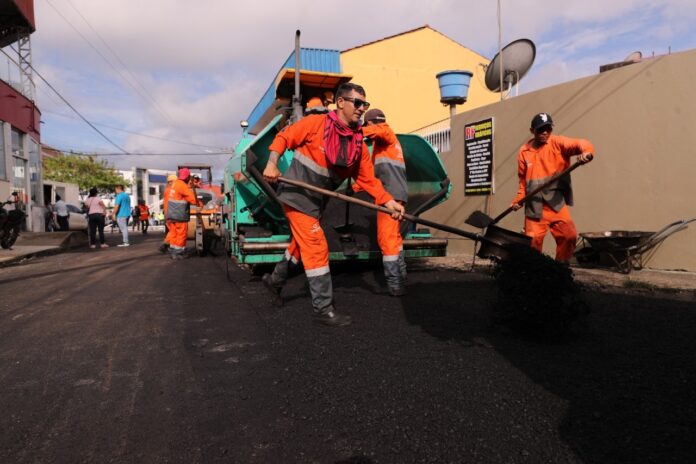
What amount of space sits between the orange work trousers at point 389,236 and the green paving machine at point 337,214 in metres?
0.72

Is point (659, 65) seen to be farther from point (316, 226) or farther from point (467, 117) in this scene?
point (316, 226)

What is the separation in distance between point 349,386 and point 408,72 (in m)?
18.5

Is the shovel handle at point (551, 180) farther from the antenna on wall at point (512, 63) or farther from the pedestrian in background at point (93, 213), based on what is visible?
the pedestrian in background at point (93, 213)

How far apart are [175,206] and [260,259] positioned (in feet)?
12.5

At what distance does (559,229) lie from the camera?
13.8 ft

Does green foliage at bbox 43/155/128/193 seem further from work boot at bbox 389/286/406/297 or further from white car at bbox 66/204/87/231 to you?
work boot at bbox 389/286/406/297

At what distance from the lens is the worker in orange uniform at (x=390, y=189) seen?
4.16 m

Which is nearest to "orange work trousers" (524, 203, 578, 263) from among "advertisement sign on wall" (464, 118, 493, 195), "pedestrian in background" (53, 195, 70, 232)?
"advertisement sign on wall" (464, 118, 493, 195)

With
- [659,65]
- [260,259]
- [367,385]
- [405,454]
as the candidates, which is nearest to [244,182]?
[260,259]

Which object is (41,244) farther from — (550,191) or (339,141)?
(550,191)

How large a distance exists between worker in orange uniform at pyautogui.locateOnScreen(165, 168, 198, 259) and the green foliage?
36.0 meters

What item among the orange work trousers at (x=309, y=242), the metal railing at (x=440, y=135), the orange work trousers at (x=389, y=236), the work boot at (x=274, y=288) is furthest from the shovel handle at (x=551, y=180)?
the metal railing at (x=440, y=135)

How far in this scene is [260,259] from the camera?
4922 millimetres

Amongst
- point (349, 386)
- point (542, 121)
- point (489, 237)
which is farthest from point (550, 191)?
point (349, 386)
